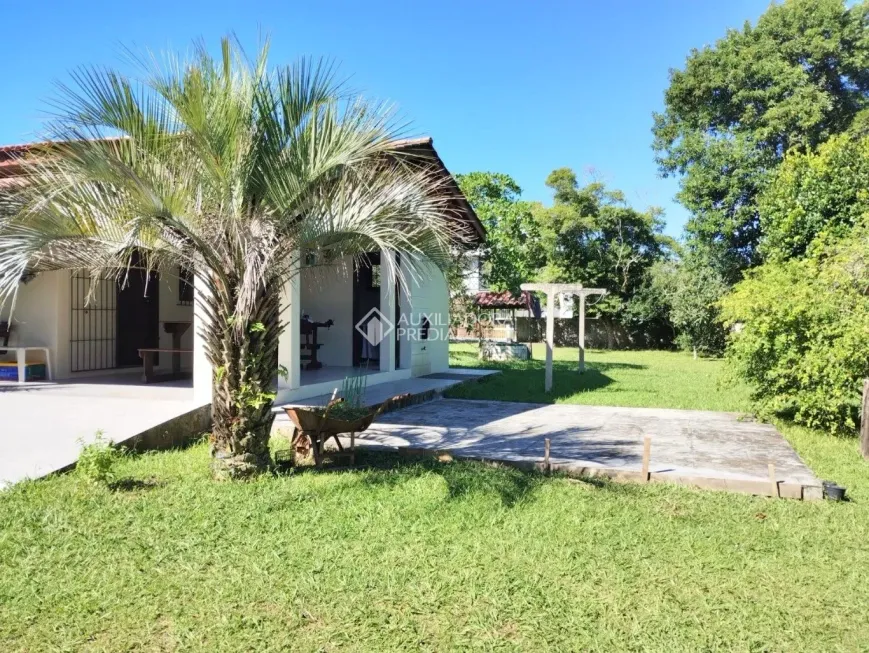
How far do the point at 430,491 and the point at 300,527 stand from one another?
130cm

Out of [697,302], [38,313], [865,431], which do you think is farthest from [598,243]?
[38,313]

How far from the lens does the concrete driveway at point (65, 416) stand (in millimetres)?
5855

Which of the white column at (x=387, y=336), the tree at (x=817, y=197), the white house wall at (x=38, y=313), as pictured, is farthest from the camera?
the tree at (x=817, y=197)

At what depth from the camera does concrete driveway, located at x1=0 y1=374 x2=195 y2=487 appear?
231 inches

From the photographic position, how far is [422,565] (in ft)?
12.7

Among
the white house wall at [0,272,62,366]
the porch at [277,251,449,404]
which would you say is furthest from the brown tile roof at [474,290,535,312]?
the white house wall at [0,272,62,366]

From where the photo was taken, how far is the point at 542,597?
3.47m

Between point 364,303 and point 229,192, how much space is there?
963cm

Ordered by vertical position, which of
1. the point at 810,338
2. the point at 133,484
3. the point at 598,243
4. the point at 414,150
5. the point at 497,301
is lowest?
the point at 133,484

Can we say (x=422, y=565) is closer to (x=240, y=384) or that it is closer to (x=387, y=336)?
(x=240, y=384)

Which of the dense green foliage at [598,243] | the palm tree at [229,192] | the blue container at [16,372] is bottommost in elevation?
the blue container at [16,372]

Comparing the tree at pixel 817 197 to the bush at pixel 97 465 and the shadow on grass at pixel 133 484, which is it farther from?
the bush at pixel 97 465

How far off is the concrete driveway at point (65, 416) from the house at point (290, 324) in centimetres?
88

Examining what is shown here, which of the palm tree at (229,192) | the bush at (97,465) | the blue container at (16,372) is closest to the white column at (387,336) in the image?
the blue container at (16,372)
